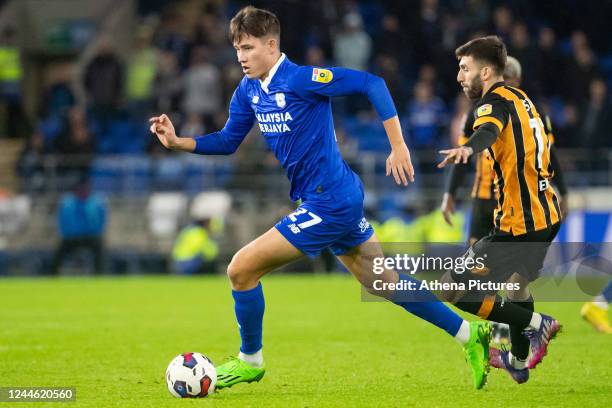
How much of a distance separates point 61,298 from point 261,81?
8.17m

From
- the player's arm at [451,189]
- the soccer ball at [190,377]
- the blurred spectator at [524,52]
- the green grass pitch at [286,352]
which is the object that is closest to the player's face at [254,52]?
the soccer ball at [190,377]

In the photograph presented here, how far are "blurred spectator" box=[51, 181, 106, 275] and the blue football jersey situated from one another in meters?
11.9

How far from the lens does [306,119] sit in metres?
6.65

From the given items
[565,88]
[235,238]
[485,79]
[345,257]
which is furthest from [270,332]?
[565,88]

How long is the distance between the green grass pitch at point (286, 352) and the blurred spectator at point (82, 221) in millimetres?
3582

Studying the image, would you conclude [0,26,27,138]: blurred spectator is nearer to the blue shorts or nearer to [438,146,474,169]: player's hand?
the blue shorts

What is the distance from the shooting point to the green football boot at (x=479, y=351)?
22.0ft

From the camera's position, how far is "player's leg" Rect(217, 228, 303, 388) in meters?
6.52

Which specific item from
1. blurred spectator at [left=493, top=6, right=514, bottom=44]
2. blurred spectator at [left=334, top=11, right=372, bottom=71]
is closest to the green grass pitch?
blurred spectator at [left=493, top=6, right=514, bottom=44]

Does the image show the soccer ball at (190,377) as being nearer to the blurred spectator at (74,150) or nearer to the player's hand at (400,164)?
the player's hand at (400,164)

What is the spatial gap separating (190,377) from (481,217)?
11.6ft

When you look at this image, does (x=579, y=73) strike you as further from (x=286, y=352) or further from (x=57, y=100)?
(x=286, y=352)

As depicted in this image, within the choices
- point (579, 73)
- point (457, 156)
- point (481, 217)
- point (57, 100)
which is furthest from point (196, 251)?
point (457, 156)

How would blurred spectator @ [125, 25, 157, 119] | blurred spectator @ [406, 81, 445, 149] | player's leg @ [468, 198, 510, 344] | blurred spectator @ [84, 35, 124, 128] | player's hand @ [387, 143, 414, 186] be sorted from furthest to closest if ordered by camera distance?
blurred spectator @ [125, 25, 157, 119], blurred spectator @ [84, 35, 124, 128], blurred spectator @ [406, 81, 445, 149], player's leg @ [468, 198, 510, 344], player's hand @ [387, 143, 414, 186]
